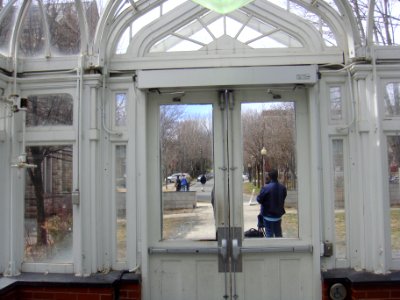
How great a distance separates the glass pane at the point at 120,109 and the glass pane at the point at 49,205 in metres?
0.60

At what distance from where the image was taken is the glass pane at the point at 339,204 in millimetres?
4215

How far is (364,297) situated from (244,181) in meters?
1.58

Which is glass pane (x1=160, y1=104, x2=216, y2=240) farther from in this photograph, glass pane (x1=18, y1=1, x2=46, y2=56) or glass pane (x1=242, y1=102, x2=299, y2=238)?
glass pane (x1=18, y1=1, x2=46, y2=56)

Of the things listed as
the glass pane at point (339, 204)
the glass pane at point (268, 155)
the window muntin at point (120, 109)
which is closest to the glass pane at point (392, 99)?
the glass pane at point (339, 204)

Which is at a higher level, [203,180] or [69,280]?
[203,180]

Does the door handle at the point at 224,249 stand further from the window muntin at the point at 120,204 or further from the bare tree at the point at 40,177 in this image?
the bare tree at the point at 40,177

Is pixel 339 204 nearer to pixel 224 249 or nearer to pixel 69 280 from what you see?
pixel 224 249

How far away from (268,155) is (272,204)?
515 millimetres

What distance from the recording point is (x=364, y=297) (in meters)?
3.87

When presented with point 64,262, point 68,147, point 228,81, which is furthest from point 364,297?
point 68,147

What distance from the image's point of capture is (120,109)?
4.38 meters

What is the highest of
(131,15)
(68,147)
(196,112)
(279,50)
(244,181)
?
(131,15)

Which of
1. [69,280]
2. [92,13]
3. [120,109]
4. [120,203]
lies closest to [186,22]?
[92,13]

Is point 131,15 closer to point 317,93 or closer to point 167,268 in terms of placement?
point 317,93
